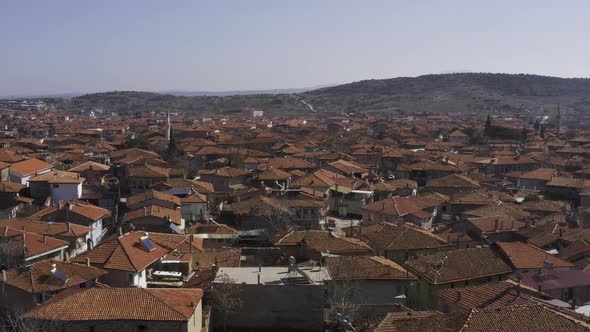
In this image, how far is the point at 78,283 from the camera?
2042 cm

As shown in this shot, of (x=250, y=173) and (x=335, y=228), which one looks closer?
(x=335, y=228)

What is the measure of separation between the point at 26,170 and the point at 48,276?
2568cm

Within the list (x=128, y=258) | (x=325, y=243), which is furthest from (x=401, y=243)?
(x=128, y=258)

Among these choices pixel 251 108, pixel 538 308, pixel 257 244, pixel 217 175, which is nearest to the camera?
Result: pixel 538 308

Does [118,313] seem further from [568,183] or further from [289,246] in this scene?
[568,183]

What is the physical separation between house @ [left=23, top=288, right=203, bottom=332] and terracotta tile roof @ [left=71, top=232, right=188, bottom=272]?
4.64 metres

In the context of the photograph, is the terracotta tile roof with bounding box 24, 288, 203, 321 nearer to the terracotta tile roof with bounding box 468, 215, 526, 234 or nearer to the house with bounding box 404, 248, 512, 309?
the house with bounding box 404, 248, 512, 309

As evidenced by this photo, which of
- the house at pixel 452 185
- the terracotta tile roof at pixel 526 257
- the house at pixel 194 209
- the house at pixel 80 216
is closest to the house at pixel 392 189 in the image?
the house at pixel 452 185

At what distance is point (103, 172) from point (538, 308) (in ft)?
127

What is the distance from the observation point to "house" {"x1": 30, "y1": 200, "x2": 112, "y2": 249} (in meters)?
31.2

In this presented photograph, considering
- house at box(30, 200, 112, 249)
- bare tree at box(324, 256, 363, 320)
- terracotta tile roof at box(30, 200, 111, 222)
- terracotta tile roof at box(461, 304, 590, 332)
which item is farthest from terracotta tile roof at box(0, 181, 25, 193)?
terracotta tile roof at box(461, 304, 590, 332)

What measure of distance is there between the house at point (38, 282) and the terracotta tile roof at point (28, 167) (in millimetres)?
24080

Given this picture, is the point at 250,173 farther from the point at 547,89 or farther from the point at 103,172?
the point at 547,89

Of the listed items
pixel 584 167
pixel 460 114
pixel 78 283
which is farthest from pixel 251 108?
pixel 78 283
